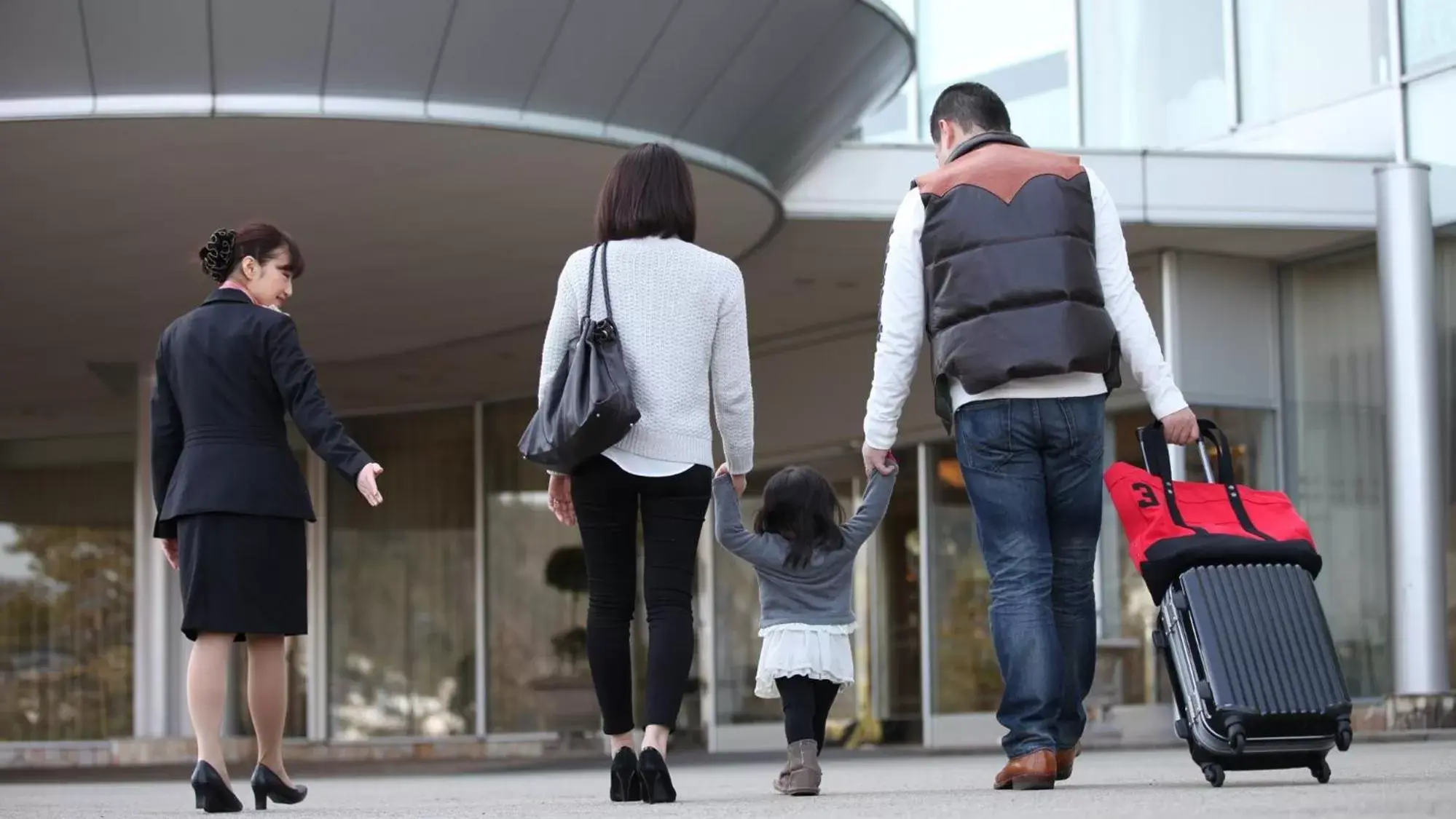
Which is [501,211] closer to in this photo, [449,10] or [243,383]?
[449,10]

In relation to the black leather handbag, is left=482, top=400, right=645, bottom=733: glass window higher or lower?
lower

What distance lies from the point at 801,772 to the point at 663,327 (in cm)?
138

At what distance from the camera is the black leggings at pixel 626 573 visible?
484 centimetres

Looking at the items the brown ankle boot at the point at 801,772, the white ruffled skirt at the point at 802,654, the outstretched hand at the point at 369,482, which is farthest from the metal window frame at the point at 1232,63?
the outstretched hand at the point at 369,482

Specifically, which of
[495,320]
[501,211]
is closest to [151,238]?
[501,211]

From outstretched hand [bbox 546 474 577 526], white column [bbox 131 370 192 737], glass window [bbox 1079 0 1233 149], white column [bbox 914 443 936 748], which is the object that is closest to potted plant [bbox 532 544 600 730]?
white column [bbox 131 370 192 737]

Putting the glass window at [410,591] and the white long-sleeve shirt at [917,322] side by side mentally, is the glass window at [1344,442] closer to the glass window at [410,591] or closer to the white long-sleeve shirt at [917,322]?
the glass window at [410,591]

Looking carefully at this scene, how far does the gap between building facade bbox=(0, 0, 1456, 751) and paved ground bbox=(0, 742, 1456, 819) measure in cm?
330

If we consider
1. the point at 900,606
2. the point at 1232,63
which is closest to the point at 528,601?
the point at 900,606

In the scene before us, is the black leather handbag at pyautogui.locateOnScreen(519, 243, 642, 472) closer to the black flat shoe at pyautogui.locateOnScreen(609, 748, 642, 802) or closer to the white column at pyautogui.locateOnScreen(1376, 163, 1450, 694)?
the black flat shoe at pyautogui.locateOnScreen(609, 748, 642, 802)

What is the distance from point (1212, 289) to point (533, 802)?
9793 millimetres

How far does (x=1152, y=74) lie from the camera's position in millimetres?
15641

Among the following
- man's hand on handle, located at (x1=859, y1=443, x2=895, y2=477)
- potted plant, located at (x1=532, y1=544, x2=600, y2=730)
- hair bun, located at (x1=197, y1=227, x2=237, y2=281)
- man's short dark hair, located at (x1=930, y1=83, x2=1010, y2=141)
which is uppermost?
man's short dark hair, located at (x1=930, y1=83, x2=1010, y2=141)

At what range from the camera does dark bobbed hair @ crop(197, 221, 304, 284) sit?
5.42m
